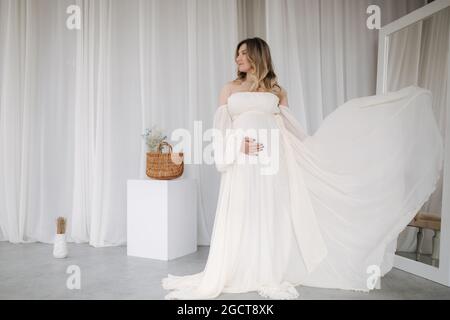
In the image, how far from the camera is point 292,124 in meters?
2.58

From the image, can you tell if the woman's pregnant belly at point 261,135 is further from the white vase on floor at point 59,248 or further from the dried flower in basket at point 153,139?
the white vase on floor at point 59,248

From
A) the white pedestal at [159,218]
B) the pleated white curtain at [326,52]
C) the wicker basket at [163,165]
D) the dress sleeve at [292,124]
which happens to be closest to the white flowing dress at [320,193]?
the dress sleeve at [292,124]

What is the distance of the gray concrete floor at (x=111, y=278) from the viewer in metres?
2.20

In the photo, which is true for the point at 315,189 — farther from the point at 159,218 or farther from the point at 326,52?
the point at 326,52

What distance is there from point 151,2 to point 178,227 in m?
2.32

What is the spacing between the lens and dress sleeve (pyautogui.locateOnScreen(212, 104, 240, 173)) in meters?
2.34

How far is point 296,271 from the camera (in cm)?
238

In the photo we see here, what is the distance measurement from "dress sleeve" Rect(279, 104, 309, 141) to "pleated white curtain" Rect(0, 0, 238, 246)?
4.15 feet

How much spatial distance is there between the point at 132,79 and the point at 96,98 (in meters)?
0.42

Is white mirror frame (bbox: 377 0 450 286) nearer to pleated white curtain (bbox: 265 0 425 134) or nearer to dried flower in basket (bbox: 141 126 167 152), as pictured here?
pleated white curtain (bbox: 265 0 425 134)

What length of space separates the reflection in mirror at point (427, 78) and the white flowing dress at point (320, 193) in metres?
0.37

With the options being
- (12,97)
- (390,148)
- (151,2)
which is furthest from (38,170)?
(390,148)

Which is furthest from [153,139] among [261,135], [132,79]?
[261,135]
